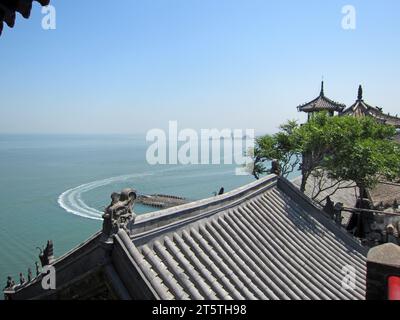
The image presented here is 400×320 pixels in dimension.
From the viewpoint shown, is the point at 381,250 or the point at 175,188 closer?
the point at 381,250

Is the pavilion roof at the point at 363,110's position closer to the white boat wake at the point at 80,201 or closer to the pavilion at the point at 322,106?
the pavilion at the point at 322,106

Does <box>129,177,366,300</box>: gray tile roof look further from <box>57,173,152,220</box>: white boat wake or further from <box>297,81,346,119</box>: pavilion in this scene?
<box>57,173,152,220</box>: white boat wake

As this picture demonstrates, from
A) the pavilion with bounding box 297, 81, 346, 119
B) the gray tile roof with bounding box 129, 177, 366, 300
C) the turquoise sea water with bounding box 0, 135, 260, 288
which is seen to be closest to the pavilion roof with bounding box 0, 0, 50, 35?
the gray tile roof with bounding box 129, 177, 366, 300

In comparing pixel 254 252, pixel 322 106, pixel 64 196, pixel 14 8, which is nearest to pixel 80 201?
pixel 64 196
